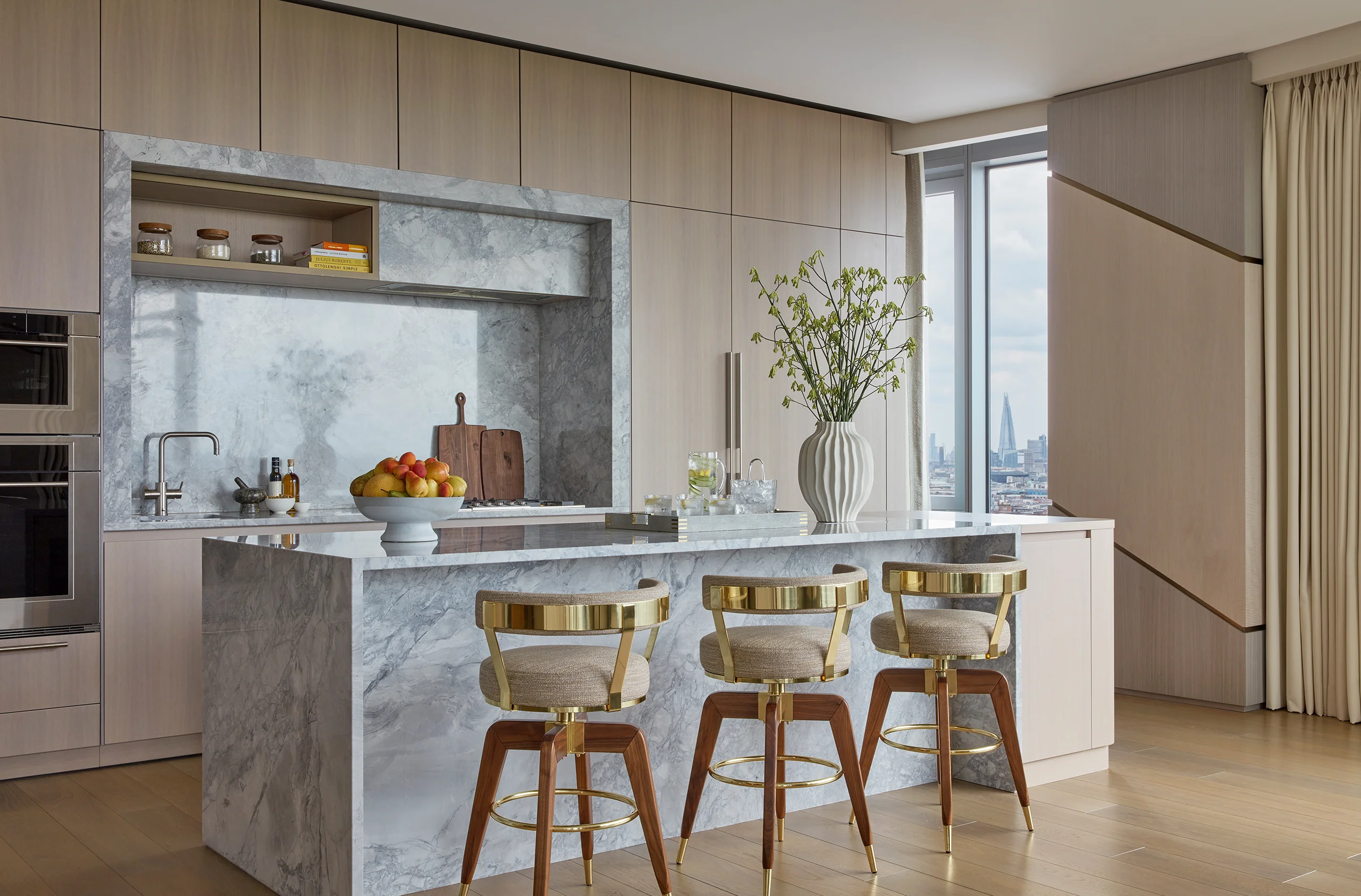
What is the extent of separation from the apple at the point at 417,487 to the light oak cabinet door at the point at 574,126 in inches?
102

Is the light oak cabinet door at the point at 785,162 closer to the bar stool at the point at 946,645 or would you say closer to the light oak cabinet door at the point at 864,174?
the light oak cabinet door at the point at 864,174

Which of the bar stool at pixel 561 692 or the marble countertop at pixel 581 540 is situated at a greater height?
the marble countertop at pixel 581 540

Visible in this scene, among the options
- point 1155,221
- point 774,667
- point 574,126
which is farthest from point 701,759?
point 1155,221

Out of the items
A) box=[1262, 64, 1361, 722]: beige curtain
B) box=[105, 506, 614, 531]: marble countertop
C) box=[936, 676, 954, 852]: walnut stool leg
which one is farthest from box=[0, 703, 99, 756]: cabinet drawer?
box=[1262, 64, 1361, 722]: beige curtain

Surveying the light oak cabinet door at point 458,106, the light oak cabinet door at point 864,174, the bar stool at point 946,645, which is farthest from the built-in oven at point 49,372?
the light oak cabinet door at point 864,174

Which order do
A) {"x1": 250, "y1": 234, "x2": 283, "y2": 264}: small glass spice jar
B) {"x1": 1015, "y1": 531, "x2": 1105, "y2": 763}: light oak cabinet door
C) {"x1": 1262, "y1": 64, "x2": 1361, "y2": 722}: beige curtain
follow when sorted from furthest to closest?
{"x1": 1262, "y1": 64, "x2": 1361, "y2": 722}: beige curtain, {"x1": 250, "y1": 234, "x2": 283, "y2": 264}: small glass spice jar, {"x1": 1015, "y1": 531, "x2": 1105, "y2": 763}: light oak cabinet door

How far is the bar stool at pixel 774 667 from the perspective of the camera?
3.01 m

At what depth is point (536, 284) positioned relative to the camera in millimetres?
5637

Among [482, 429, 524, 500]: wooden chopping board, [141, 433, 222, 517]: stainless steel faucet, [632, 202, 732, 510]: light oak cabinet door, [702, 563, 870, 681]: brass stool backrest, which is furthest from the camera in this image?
[482, 429, 524, 500]: wooden chopping board

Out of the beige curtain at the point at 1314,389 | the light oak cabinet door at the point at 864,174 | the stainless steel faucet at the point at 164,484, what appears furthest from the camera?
the light oak cabinet door at the point at 864,174

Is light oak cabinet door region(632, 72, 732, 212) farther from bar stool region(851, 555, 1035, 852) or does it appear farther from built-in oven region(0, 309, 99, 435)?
bar stool region(851, 555, 1035, 852)

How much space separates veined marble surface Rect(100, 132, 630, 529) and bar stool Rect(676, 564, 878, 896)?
2378 millimetres

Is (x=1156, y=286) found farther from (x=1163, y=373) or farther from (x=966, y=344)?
(x=966, y=344)

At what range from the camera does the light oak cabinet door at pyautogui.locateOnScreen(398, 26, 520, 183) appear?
505 cm
